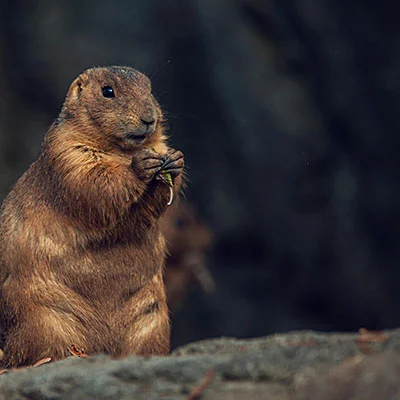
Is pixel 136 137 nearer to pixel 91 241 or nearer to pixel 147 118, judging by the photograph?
pixel 147 118

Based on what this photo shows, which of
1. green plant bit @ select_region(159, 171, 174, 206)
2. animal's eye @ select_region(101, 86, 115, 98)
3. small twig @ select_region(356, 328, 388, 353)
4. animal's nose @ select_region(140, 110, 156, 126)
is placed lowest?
small twig @ select_region(356, 328, 388, 353)

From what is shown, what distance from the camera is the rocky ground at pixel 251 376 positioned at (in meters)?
3.06

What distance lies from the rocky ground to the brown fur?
5.36ft

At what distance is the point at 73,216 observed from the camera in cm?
585

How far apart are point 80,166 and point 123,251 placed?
2.23 feet

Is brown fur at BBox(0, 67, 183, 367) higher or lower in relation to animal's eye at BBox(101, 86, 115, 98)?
lower

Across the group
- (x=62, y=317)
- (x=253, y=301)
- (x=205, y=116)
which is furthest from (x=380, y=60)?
(x=62, y=317)

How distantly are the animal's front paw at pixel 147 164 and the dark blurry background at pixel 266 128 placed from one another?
5539 millimetres

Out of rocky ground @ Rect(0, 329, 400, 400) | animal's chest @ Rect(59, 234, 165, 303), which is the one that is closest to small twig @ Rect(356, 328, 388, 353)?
rocky ground @ Rect(0, 329, 400, 400)

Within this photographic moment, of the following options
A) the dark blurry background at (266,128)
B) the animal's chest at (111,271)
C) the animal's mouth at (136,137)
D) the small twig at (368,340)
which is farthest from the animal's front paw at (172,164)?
the dark blurry background at (266,128)

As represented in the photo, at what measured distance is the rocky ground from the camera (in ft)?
10.0

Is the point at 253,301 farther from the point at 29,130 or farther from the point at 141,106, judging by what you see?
the point at 141,106

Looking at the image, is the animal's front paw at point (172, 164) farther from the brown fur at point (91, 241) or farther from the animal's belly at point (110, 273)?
the animal's belly at point (110, 273)

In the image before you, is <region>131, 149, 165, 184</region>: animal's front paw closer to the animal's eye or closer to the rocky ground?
the animal's eye
